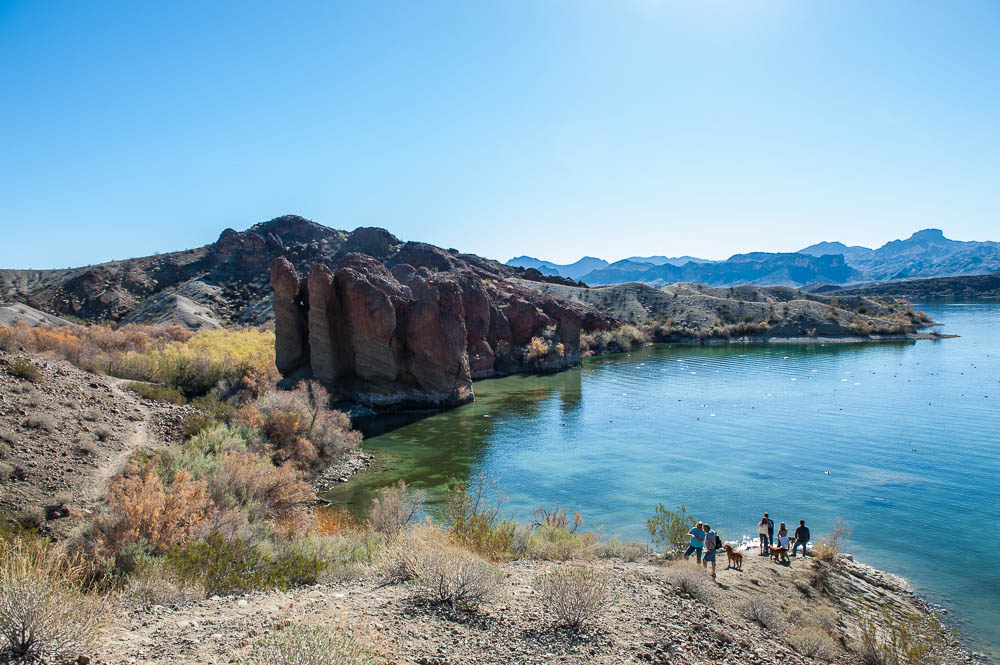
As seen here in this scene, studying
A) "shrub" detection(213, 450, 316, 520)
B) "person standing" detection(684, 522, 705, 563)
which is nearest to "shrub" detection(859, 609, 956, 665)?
"person standing" detection(684, 522, 705, 563)

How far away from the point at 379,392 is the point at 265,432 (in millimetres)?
13116

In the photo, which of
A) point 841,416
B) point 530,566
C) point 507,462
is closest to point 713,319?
point 841,416

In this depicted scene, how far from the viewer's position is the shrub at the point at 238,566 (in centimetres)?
832

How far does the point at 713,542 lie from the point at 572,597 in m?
6.04

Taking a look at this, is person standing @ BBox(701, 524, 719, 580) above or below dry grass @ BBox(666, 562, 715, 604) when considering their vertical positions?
below

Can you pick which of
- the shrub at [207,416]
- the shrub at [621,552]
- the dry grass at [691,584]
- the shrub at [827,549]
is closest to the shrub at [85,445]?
the shrub at [207,416]

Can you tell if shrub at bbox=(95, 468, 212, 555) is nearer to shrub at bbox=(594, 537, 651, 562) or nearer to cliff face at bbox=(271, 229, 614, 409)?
shrub at bbox=(594, 537, 651, 562)

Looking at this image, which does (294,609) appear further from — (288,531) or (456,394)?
(456,394)

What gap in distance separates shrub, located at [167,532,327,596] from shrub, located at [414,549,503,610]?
209cm

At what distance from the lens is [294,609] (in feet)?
24.1

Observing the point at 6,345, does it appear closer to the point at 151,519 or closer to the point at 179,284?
the point at 151,519

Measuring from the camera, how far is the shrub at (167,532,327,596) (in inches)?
328

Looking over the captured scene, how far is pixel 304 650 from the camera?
17.0ft

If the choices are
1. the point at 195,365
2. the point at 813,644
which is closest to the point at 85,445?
the point at 195,365
